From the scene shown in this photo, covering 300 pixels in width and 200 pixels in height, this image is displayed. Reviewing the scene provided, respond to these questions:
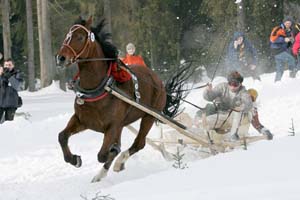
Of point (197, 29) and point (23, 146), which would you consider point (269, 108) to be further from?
point (197, 29)

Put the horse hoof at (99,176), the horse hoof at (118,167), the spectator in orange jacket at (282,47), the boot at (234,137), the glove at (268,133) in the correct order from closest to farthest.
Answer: the horse hoof at (99,176) → the horse hoof at (118,167) → the boot at (234,137) → the glove at (268,133) → the spectator in orange jacket at (282,47)

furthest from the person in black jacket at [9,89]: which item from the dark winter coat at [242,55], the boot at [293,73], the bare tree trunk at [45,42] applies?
the bare tree trunk at [45,42]

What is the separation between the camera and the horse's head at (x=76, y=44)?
23.4 feet

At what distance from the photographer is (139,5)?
30875mm

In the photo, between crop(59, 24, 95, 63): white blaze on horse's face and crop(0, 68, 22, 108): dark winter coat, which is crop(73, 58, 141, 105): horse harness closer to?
crop(59, 24, 95, 63): white blaze on horse's face

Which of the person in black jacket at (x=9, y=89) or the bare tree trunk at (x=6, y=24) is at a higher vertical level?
the bare tree trunk at (x=6, y=24)

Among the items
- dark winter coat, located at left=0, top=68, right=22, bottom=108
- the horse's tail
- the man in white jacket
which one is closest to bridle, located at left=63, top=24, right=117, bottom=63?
the horse's tail

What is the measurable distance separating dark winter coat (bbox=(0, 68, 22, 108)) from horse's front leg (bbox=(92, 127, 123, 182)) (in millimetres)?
5663

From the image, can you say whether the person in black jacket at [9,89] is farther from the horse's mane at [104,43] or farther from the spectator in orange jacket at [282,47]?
the spectator in orange jacket at [282,47]

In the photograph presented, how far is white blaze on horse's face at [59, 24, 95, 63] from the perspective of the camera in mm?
7219

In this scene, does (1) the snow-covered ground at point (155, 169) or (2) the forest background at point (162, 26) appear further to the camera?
(2) the forest background at point (162, 26)

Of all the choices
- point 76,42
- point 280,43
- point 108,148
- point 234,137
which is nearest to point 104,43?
point 76,42

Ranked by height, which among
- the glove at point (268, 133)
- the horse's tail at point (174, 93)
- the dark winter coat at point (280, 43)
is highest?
the dark winter coat at point (280, 43)

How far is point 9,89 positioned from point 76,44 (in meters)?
6.07
